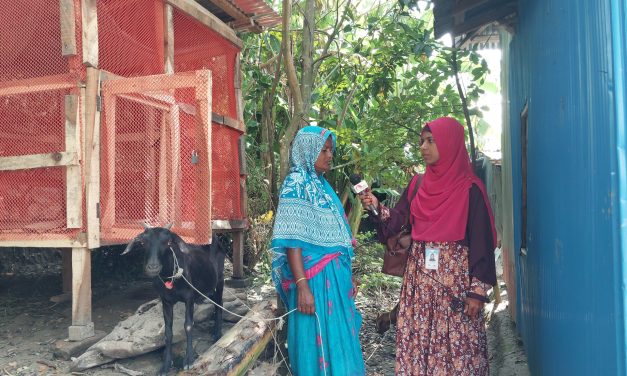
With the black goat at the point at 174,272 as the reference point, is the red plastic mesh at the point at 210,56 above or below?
above

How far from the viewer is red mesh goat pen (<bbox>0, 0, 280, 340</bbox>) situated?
13.7 ft

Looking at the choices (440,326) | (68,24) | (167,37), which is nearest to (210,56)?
(167,37)

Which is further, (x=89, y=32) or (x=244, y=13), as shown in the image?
(x=244, y=13)

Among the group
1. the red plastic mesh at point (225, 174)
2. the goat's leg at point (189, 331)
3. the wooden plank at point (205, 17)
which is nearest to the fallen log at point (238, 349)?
the goat's leg at point (189, 331)

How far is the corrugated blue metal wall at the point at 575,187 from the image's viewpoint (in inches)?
69.7

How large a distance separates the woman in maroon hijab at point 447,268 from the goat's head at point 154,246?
162cm

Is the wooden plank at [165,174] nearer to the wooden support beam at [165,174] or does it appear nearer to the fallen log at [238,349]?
the wooden support beam at [165,174]

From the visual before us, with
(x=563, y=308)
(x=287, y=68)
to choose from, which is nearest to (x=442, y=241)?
(x=563, y=308)

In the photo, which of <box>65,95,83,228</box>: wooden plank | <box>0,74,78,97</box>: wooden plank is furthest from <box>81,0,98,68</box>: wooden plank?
<box>65,95,83,228</box>: wooden plank

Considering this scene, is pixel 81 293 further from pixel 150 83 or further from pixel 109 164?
pixel 150 83

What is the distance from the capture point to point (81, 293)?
427 centimetres

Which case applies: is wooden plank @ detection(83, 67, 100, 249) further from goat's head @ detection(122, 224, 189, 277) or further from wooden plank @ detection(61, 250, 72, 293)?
wooden plank @ detection(61, 250, 72, 293)

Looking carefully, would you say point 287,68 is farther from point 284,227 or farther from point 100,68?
point 284,227

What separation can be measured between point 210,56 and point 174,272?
3.25m
